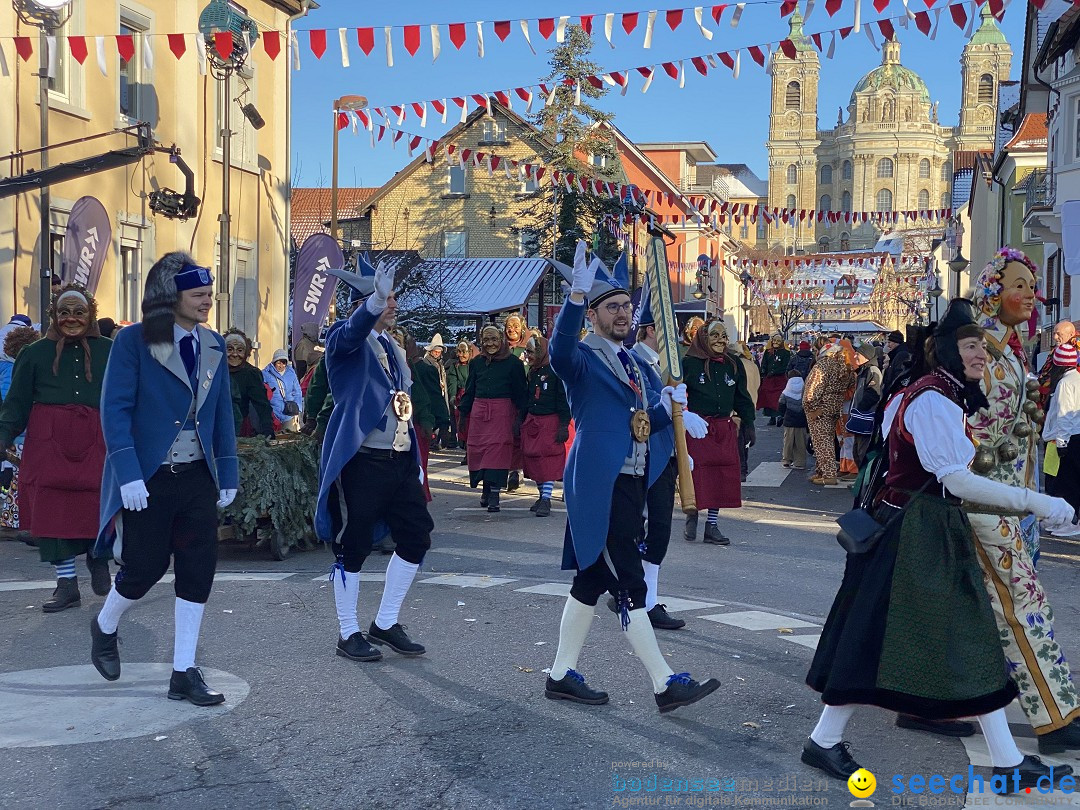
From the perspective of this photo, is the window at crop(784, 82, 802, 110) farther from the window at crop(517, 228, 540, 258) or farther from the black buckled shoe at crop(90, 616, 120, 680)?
the black buckled shoe at crop(90, 616, 120, 680)

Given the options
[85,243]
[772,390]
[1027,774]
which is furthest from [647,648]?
[772,390]

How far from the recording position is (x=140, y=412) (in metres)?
5.29

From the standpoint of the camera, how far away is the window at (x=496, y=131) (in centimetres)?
4797

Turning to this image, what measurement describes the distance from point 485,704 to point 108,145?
47.2 ft

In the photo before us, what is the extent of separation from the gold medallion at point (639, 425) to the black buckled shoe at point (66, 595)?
397 centimetres

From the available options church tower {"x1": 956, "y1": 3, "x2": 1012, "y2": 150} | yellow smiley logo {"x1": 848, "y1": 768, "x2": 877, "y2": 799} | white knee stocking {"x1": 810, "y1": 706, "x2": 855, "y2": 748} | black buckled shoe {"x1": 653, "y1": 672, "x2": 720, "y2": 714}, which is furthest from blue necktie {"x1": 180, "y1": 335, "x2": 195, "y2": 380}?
church tower {"x1": 956, "y1": 3, "x2": 1012, "y2": 150}

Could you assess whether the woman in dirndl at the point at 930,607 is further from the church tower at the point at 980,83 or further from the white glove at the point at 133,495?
the church tower at the point at 980,83

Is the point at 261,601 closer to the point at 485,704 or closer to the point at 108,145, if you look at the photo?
the point at 485,704

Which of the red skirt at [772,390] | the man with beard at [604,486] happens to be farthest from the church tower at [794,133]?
the man with beard at [604,486]

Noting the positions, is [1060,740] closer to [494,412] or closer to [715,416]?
[715,416]

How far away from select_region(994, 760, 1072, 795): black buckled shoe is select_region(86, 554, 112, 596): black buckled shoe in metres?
5.43

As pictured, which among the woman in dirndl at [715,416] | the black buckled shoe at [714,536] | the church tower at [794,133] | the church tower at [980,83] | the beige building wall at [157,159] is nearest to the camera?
the black buckled shoe at [714,536]

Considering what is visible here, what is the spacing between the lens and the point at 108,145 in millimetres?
17531

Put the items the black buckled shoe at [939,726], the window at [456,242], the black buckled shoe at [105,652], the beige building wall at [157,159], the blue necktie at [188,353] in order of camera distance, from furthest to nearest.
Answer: the window at [456,242]
the beige building wall at [157,159]
the black buckled shoe at [105,652]
the blue necktie at [188,353]
the black buckled shoe at [939,726]
